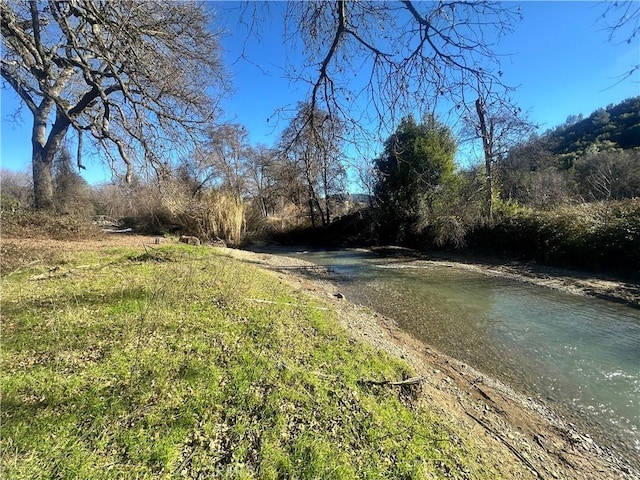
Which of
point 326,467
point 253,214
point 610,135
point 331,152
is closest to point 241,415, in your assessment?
point 326,467

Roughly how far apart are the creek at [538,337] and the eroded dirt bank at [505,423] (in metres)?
0.26

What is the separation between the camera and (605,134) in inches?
939

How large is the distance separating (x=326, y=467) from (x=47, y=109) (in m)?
13.6

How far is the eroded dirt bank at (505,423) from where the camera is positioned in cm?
242

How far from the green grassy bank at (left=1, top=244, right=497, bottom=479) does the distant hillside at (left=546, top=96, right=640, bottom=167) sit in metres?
26.5

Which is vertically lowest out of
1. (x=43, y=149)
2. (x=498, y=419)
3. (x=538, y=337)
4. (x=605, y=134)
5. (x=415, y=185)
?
(x=538, y=337)

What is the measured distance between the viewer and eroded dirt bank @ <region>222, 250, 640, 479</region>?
2422mm

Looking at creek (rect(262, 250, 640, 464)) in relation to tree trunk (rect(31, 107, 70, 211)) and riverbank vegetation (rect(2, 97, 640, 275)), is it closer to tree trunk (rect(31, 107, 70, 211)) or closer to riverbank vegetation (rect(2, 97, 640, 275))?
riverbank vegetation (rect(2, 97, 640, 275))

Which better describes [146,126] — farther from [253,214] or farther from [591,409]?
[253,214]

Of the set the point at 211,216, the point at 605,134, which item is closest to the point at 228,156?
the point at 211,216

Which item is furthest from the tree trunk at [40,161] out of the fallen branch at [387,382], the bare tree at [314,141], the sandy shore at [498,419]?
the fallen branch at [387,382]

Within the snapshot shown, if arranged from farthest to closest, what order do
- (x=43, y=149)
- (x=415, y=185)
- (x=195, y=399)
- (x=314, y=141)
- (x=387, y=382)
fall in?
(x=415, y=185)
(x=43, y=149)
(x=387, y=382)
(x=314, y=141)
(x=195, y=399)

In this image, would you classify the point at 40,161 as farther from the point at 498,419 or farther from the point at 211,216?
the point at 498,419

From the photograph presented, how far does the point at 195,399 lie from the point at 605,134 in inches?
1343
